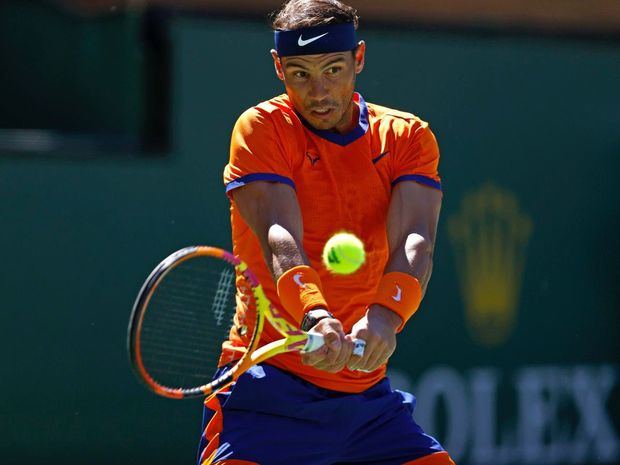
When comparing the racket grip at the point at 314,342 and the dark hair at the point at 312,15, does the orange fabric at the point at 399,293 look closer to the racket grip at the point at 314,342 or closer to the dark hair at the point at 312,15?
the racket grip at the point at 314,342

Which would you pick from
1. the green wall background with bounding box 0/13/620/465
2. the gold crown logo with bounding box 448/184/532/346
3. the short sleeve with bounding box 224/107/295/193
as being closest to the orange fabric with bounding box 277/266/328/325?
the short sleeve with bounding box 224/107/295/193

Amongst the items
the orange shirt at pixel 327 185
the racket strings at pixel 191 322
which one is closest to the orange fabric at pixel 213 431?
the orange shirt at pixel 327 185

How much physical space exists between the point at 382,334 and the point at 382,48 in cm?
392

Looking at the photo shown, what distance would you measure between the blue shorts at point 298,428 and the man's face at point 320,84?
0.79m

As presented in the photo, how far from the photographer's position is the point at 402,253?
3.49 meters

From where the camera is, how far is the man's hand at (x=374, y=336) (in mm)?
3240

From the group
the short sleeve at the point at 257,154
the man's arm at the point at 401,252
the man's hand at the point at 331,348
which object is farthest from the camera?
the short sleeve at the point at 257,154

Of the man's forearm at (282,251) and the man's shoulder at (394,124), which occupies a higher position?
the man's shoulder at (394,124)

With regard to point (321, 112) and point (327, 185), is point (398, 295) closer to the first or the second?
point (327, 185)

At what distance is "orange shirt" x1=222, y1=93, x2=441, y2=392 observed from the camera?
3543 millimetres

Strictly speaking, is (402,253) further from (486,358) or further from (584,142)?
(584,142)

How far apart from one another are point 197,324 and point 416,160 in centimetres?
100

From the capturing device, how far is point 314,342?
3.19 meters

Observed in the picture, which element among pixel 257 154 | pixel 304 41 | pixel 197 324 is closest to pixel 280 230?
pixel 257 154
